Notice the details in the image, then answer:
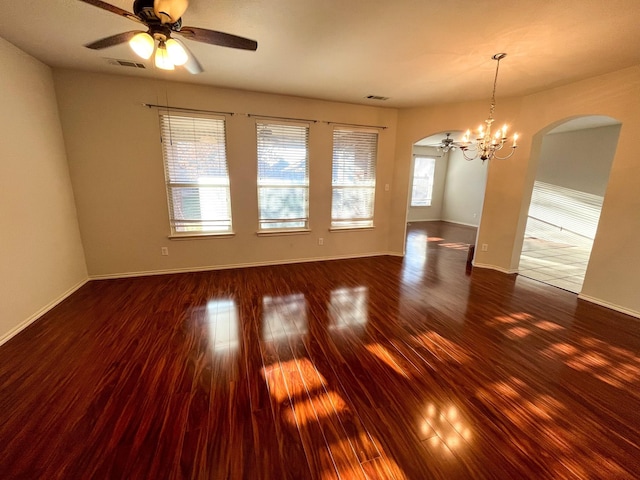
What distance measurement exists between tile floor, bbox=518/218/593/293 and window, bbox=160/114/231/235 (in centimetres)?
504

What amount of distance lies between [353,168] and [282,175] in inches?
52.1

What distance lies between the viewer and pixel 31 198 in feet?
8.86

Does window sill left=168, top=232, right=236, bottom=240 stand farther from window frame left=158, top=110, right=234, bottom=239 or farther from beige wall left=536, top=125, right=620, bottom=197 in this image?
beige wall left=536, top=125, right=620, bottom=197

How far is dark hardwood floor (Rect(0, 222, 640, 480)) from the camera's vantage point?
4.49ft

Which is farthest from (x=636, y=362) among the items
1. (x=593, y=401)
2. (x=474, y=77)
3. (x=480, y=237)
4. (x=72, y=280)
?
(x=72, y=280)

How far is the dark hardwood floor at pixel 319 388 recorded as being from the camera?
137 cm

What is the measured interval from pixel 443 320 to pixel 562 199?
6484 millimetres

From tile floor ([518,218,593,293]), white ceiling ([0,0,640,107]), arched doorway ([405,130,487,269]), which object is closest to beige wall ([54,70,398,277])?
white ceiling ([0,0,640,107])

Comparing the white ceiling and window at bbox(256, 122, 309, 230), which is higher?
the white ceiling

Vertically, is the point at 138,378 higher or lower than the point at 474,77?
lower

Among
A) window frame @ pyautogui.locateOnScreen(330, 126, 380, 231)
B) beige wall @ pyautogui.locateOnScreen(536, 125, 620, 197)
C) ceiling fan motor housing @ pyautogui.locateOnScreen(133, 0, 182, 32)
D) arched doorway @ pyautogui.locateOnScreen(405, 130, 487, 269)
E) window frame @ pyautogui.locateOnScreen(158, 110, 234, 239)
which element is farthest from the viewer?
arched doorway @ pyautogui.locateOnScreen(405, 130, 487, 269)

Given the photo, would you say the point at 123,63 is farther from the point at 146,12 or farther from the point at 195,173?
the point at 146,12

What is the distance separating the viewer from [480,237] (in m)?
4.52

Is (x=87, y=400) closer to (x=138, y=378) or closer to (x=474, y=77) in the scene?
(x=138, y=378)
